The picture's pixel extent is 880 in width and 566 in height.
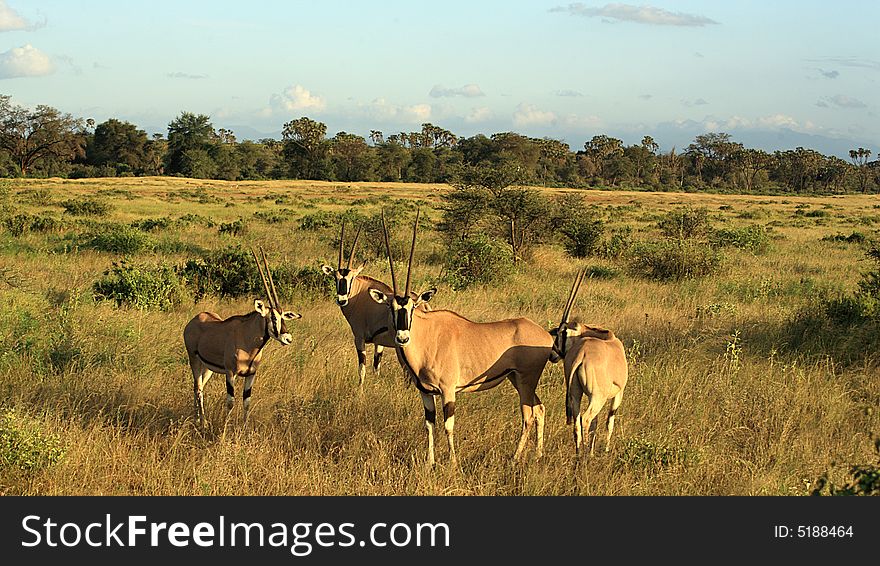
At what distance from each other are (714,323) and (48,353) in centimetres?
968

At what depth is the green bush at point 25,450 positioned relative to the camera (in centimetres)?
610

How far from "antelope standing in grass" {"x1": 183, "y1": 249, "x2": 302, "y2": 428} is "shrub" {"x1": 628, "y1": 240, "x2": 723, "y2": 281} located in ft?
43.5

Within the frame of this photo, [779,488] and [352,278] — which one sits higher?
[352,278]

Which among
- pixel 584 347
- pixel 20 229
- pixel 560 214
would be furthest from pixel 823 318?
pixel 20 229

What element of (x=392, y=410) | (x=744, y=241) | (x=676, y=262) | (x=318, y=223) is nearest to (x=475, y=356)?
(x=392, y=410)

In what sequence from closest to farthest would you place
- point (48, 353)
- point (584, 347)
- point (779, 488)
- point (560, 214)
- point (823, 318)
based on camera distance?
point (779, 488) < point (584, 347) < point (48, 353) < point (823, 318) < point (560, 214)

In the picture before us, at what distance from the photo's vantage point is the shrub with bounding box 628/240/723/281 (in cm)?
1864

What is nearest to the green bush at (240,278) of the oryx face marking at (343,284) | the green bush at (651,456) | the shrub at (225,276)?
the shrub at (225,276)

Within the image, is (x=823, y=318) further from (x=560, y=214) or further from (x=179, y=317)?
(x=560, y=214)

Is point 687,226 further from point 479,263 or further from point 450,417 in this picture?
point 450,417

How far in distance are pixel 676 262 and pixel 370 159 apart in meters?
86.4

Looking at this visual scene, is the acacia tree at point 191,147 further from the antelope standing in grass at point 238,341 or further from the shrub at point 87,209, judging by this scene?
the antelope standing in grass at point 238,341

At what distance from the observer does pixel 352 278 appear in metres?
10.2

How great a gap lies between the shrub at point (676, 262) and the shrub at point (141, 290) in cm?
1128
